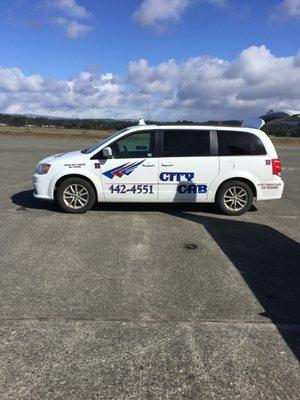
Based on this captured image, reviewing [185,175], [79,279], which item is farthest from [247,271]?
[185,175]

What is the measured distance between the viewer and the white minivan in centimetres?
870

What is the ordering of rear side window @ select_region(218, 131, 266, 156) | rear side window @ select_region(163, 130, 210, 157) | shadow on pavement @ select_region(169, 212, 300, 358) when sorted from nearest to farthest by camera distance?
1. shadow on pavement @ select_region(169, 212, 300, 358)
2. rear side window @ select_region(163, 130, 210, 157)
3. rear side window @ select_region(218, 131, 266, 156)

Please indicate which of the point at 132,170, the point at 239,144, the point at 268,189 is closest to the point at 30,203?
the point at 132,170

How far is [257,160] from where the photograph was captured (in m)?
8.87

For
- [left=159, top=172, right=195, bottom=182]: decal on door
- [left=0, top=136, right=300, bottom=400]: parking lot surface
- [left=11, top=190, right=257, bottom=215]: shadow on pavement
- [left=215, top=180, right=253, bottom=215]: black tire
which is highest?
[left=159, top=172, right=195, bottom=182]: decal on door

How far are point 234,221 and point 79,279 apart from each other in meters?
4.08

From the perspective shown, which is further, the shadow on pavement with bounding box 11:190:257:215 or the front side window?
the shadow on pavement with bounding box 11:190:257:215

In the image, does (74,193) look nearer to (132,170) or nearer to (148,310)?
(132,170)

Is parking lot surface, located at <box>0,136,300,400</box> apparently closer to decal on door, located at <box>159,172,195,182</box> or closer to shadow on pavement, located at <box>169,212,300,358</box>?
shadow on pavement, located at <box>169,212,300,358</box>

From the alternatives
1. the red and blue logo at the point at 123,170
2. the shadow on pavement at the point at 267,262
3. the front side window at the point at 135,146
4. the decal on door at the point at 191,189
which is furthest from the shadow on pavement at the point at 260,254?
the front side window at the point at 135,146

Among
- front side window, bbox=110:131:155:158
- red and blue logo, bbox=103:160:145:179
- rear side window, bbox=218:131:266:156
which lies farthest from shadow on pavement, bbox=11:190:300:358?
rear side window, bbox=218:131:266:156

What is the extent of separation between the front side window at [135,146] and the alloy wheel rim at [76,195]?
3.03 feet

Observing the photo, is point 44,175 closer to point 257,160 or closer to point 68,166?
point 68,166

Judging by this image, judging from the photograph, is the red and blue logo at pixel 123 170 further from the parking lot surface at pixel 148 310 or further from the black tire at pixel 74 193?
the parking lot surface at pixel 148 310
